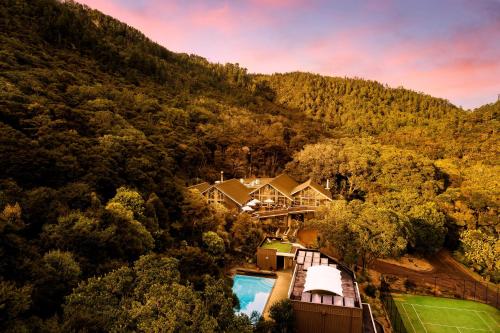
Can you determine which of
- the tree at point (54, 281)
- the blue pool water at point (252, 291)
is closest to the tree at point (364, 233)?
the blue pool water at point (252, 291)

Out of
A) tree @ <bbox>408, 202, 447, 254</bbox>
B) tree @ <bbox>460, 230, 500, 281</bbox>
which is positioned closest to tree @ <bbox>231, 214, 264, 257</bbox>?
tree @ <bbox>408, 202, 447, 254</bbox>

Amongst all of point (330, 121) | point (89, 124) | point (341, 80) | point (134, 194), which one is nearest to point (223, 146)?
point (89, 124)

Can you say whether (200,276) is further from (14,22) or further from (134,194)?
(14,22)

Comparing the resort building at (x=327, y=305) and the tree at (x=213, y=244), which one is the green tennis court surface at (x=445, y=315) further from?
the tree at (x=213, y=244)

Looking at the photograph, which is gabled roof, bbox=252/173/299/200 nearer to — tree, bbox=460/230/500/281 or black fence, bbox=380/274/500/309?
black fence, bbox=380/274/500/309

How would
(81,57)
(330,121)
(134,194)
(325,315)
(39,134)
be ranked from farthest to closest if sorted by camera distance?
1. (330,121)
2. (81,57)
3. (39,134)
4. (134,194)
5. (325,315)

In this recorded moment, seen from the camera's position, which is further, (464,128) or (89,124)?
(464,128)
